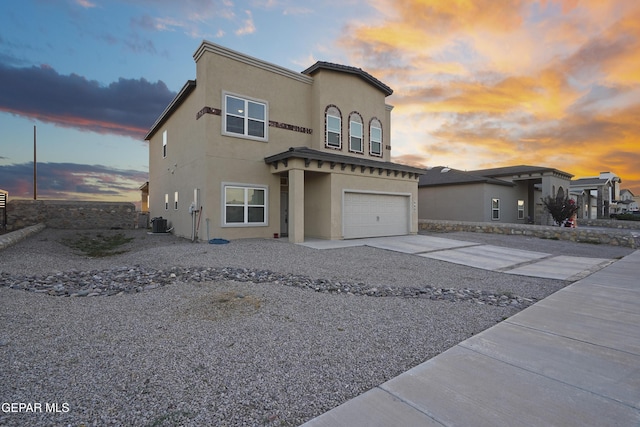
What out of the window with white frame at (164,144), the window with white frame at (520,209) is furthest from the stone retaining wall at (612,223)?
the window with white frame at (164,144)

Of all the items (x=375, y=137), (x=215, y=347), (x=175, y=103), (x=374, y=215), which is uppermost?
(x=175, y=103)

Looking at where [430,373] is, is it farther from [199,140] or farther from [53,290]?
[199,140]

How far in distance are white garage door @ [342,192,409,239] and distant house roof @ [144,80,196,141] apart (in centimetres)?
841

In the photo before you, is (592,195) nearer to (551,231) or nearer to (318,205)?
(551,231)

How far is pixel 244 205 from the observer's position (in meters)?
12.5

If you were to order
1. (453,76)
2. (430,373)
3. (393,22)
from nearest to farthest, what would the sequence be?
(430,373)
(393,22)
(453,76)

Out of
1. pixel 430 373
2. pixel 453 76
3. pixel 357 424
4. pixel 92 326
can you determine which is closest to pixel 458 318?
pixel 430 373

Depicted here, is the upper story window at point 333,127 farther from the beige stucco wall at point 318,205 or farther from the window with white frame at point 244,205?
the window with white frame at point 244,205

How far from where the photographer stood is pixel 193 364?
2.84m

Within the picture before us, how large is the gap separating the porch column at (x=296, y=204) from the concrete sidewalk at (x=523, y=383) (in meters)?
8.53

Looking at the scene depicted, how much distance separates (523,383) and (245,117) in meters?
12.6

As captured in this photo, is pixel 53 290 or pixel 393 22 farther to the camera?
pixel 393 22

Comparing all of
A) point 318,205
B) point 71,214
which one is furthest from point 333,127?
point 71,214

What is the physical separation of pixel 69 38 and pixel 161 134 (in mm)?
6599
